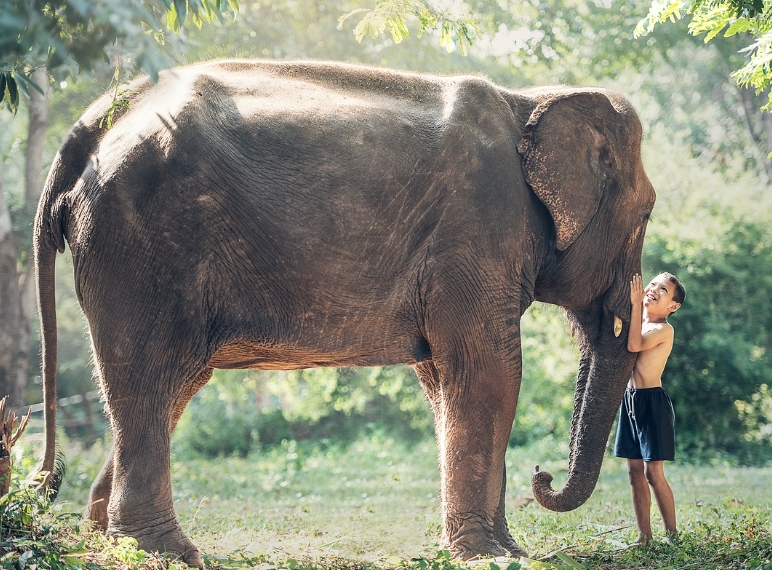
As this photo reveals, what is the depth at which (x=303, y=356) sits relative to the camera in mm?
4727

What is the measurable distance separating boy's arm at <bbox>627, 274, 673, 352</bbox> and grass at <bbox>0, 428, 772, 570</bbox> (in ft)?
3.62

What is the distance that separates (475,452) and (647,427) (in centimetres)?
129

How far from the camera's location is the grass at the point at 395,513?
184 inches

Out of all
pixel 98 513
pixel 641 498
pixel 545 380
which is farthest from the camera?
pixel 545 380

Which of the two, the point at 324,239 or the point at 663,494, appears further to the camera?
the point at 663,494

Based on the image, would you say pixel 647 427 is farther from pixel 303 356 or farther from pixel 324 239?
pixel 324 239

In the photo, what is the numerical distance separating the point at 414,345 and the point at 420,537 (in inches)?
73.3

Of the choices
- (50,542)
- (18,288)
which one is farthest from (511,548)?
(18,288)

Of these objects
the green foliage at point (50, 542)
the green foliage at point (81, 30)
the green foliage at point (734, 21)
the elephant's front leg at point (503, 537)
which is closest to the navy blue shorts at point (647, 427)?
the elephant's front leg at point (503, 537)

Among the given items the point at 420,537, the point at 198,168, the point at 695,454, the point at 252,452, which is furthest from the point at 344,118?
the point at 252,452

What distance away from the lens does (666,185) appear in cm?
1411

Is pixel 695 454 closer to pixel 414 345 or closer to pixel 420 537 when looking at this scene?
pixel 420 537

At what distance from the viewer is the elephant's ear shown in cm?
482

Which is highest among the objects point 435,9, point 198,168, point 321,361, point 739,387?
point 435,9
